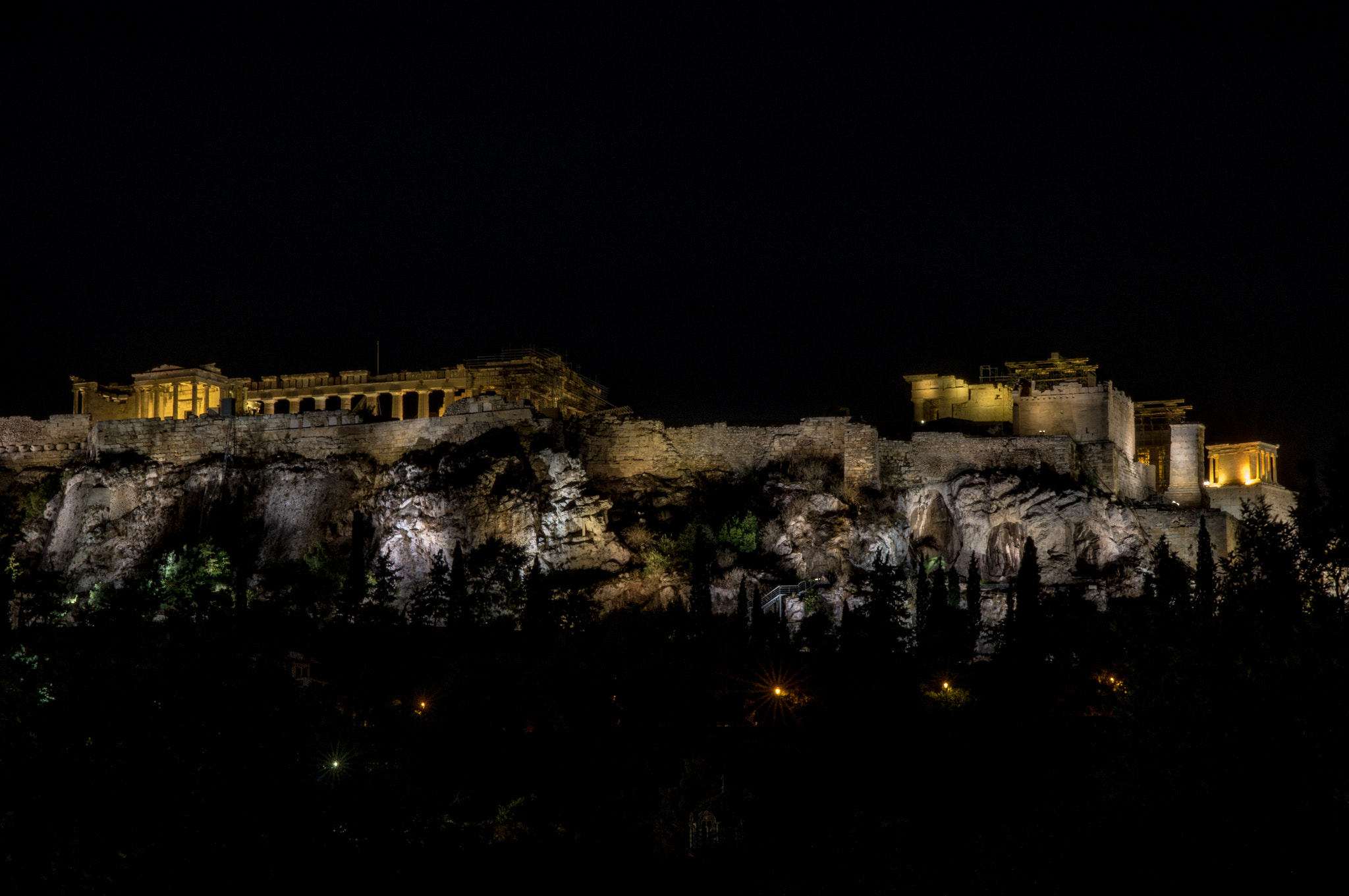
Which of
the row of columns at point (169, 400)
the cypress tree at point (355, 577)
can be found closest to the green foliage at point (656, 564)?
the cypress tree at point (355, 577)

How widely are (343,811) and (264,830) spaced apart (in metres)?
5.12

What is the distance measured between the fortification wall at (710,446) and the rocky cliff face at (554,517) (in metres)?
0.59

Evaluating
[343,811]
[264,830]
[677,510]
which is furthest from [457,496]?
[264,830]

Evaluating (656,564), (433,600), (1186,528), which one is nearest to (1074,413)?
(1186,528)

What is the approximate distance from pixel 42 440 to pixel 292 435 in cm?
1333

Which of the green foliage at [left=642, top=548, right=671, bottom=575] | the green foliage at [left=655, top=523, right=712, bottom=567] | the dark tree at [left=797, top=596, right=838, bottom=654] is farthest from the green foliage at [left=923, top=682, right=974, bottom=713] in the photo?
the green foliage at [left=642, top=548, right=671, bottom=575]

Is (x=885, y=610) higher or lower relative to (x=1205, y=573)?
lower

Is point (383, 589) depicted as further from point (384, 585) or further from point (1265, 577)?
point (1265, 577)

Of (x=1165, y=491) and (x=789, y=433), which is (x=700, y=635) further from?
(x=1165, y=491)

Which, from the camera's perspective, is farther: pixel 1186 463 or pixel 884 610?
pixel 1186 463

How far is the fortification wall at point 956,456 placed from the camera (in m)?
50.8

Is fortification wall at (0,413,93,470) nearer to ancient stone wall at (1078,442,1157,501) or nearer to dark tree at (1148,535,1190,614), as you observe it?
ancient stone wall at (1078,442,1157,501)

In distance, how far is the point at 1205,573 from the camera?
40812 mm

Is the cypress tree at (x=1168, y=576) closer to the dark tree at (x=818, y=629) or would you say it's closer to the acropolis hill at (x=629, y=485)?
the acropolis hill at (x=629, y=485)
